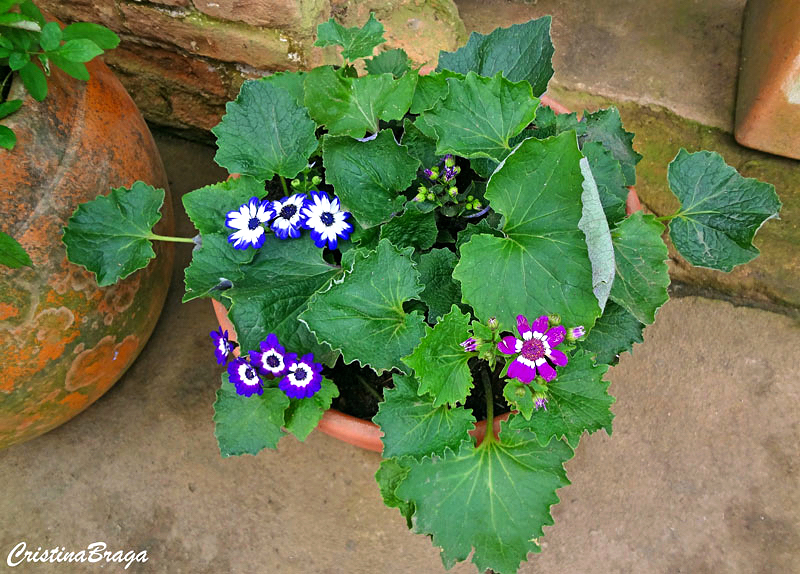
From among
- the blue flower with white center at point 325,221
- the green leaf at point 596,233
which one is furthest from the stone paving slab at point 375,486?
the green leaf at point 596,233

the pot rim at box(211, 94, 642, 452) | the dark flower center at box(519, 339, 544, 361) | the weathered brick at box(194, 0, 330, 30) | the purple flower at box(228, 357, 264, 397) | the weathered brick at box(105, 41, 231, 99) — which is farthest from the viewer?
the weathered brick at box(105, 41, 231, 99)

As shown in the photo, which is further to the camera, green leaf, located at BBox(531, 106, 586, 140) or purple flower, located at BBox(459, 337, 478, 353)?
green leaf, located at BBox(531, 106, 586, 140)

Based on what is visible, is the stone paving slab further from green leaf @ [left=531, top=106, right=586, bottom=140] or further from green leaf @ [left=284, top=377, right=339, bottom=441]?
green leaf @ [left=531, top=106, right=586, bottom=140]

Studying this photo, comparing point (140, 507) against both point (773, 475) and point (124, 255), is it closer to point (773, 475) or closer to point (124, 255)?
point (124, 255)

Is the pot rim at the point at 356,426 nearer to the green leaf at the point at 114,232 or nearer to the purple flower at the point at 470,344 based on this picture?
the green leaf at the point at 114,232

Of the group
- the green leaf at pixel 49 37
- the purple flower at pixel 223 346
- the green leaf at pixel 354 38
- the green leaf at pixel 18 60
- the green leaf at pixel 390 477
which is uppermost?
the green leaf at pixel 354 38

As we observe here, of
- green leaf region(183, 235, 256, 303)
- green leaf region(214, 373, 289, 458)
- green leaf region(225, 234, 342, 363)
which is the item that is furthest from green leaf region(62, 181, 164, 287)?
green leaf region(214, 373, 289, 458)

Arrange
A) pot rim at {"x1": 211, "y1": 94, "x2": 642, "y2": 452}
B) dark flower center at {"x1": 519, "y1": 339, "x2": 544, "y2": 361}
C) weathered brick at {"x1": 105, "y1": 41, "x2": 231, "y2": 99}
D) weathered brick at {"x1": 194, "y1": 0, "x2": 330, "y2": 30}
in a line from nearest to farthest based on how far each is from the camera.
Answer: dark flower center at {"x1": 519, "y1": 339, "x2": 544, "y2": 361}
pot rim at {"x1": 211, "y1": 94, "x2": 642, "y2": 452}
weathered brick at {"x1": 194, "y1": 0, "x2": 330, "y2": 30}
weathered brick at {"x1": 105, "y1": 41, "x2": 231, "y2": 99}
